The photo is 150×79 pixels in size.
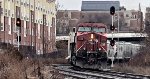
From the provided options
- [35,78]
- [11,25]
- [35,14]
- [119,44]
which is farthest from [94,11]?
[35,78]

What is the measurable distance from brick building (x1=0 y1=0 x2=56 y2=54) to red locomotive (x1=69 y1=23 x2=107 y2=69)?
22946 millimetres

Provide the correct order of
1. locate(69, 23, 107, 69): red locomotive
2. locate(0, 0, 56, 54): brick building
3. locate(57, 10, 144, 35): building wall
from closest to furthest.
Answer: locate(69, 23, 107, 69): red locomotive
locate(0, 0, 56, 54): brick building
locate(57, 10, 144, 35): building wall

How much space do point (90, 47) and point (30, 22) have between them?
44581 millimetres

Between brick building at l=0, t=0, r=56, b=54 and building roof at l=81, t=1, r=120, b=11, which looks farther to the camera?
building roof at l=81, t=1, r=120, b=11

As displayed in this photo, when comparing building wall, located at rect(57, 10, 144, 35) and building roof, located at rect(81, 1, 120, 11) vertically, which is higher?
building roof, located at rect(81, 1, 120, 11)

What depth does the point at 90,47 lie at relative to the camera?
3042 centimetres

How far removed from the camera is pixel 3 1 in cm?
5988

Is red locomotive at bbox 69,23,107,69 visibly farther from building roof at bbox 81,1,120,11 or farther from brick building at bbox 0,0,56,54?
building roof at bbox 81,1,120,11

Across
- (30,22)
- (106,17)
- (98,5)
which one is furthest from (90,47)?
(98,5)

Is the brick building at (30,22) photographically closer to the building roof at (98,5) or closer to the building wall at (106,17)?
the building wall at (106,17)

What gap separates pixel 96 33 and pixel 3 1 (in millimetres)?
31927

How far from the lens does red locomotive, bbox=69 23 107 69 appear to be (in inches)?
1172

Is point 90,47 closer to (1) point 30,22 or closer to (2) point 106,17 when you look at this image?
(1) point 30,22

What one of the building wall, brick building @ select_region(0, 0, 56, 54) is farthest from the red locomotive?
the building wall
